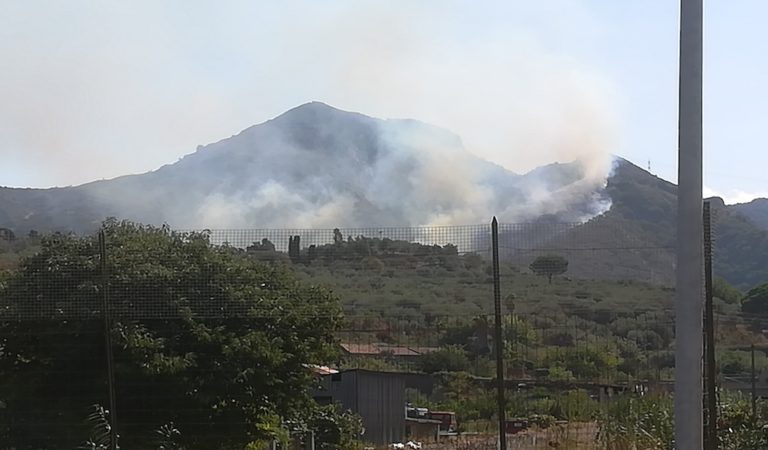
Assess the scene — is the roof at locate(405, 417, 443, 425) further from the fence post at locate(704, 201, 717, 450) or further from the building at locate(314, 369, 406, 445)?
the fence post at locate(704, 201, 717, 450)

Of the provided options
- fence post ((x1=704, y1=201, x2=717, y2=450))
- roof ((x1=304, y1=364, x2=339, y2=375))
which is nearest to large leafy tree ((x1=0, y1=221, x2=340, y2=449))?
roof ((x1=304, y1=364, x2=339, y2=375))

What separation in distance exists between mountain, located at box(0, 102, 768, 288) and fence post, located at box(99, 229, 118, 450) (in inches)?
109

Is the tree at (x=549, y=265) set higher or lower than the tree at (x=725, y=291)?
higher

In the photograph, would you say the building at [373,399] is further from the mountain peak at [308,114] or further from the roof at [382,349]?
the mountain peak at [308,114]

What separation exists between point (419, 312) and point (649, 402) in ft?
6.96

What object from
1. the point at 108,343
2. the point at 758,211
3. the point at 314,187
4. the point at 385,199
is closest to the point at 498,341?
the point at 108,343

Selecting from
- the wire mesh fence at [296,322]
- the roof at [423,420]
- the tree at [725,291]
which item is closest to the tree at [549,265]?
the wire mesh fence at [296,322]

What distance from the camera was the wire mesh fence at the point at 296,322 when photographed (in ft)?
25.2

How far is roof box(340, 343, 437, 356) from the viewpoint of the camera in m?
8.25

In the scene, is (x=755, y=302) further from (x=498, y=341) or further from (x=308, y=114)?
(x=308, y=114)

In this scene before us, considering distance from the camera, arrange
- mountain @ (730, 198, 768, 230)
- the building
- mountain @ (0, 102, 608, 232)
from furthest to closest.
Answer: mountain @ (0, 102, 608, 232) < mountain @ (730, 198, 768, 230) < the building

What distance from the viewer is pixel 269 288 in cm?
798

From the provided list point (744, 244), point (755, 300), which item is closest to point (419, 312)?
point (755, 300)

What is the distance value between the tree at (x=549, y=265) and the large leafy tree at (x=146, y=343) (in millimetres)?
1711
